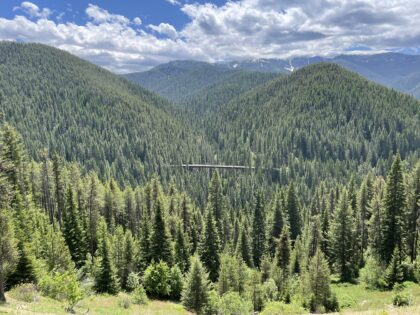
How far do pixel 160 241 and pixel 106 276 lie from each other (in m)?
9.57

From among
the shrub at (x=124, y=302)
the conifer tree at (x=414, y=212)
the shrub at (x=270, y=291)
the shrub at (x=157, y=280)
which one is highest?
the conifer tree at (x=414, y=212)

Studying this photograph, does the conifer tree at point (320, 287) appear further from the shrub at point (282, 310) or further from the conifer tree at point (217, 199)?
the conifer tree at point (217, 199)

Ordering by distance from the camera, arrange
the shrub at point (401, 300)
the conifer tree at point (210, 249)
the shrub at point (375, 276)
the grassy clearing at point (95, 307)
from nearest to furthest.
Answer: the grassy clearing at point (95, 307), the shrub at point (401, 300), the shrub at point (375, 276), the conifer tree at point (210, 249)

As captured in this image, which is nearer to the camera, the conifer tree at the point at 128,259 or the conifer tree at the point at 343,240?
the conifer tree at the point at 128,259

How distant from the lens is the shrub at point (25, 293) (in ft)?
87.1

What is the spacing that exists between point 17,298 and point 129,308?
11124mm

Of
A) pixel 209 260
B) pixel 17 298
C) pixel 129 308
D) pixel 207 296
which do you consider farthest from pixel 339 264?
pixel 17 298

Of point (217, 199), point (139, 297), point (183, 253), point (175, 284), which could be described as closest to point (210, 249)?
point (183, 253)

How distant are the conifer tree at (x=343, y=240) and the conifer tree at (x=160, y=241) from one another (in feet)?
82.0

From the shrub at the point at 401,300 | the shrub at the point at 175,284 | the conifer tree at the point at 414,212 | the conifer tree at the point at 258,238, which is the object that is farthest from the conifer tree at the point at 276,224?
the shrub at the point at 401,300

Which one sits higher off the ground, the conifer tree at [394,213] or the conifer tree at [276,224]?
the conifer tree at [394,213]

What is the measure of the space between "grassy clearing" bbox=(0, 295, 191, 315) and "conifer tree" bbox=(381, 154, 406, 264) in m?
27.8

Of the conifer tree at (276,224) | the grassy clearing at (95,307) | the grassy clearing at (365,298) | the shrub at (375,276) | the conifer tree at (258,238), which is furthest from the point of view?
the conifer tree at (258,238)

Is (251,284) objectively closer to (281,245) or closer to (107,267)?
(281,245)
